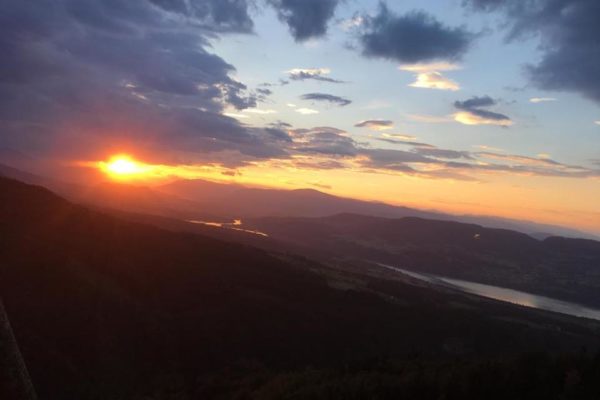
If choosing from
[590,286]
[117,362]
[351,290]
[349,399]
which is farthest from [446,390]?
[590,286]

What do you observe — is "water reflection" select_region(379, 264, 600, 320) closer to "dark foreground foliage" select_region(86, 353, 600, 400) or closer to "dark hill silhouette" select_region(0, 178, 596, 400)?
"dark hill silhouette" select_region(0, 178, 596, 400)

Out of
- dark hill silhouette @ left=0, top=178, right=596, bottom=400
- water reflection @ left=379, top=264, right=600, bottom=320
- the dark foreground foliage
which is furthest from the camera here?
water reflection @ left=379, top=264, right=600, bottom=320

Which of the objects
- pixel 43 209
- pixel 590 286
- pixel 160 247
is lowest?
pixel 590 286

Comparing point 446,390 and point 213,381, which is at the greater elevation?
point 446,390

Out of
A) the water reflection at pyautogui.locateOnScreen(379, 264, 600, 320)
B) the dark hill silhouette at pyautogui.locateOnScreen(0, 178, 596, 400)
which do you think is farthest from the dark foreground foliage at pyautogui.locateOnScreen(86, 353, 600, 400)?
the water reflection at pyautogui.locateOnScreen(379, 264, 600, 320)

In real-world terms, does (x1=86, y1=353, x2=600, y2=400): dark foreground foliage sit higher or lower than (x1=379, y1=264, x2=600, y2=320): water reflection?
higher

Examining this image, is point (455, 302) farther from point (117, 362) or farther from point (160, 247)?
point (117, 362)

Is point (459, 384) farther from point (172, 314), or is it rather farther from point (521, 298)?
point (521, 298)

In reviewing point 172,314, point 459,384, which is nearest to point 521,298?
point 172,314

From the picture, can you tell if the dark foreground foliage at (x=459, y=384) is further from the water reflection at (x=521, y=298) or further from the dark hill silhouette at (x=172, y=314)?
the water reflection at (x=521, y=298)
